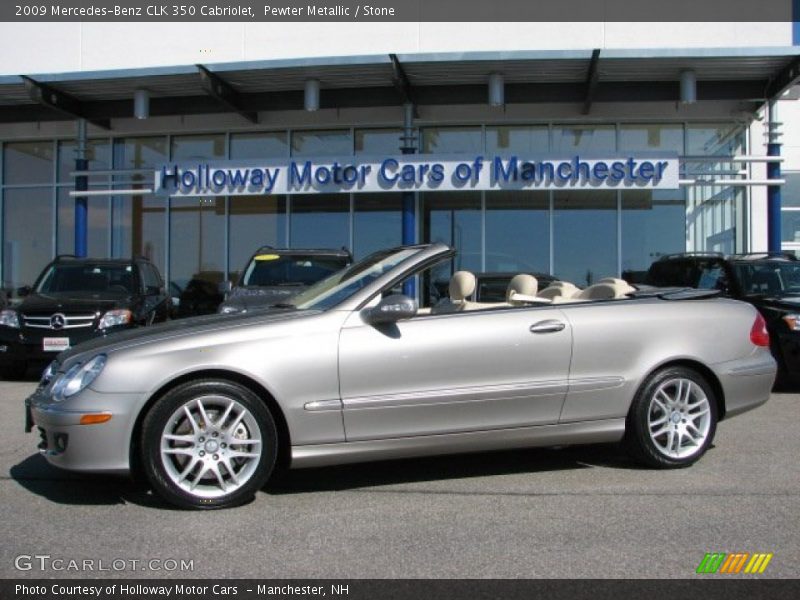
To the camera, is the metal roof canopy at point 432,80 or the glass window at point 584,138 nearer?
the metal roof canopy at point 432,80

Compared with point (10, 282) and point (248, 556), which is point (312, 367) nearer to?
point (248, 556)

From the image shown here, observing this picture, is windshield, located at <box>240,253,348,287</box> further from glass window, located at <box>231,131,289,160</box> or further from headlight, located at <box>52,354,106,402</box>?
glass window, located at <box>231,131,289,160</box>

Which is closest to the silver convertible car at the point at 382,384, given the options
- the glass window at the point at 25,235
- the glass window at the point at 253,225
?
the glass window at the point at 253,225

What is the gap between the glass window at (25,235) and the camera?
17.3 metres

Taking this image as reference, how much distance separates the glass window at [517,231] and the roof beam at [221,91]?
5328 mm

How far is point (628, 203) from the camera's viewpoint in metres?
15.4

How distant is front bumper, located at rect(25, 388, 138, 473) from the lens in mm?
4117

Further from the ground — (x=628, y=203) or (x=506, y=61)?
(x=506, y=61)

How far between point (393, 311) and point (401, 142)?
1151cm

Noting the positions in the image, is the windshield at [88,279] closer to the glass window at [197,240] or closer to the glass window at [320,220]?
the glass window at [197,240]

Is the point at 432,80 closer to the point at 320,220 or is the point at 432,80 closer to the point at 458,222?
the point at 458,222

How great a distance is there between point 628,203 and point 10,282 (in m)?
14.1

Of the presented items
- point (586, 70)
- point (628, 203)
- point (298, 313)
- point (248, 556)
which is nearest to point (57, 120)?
point (586, 70)

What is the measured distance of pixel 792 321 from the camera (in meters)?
8.34
